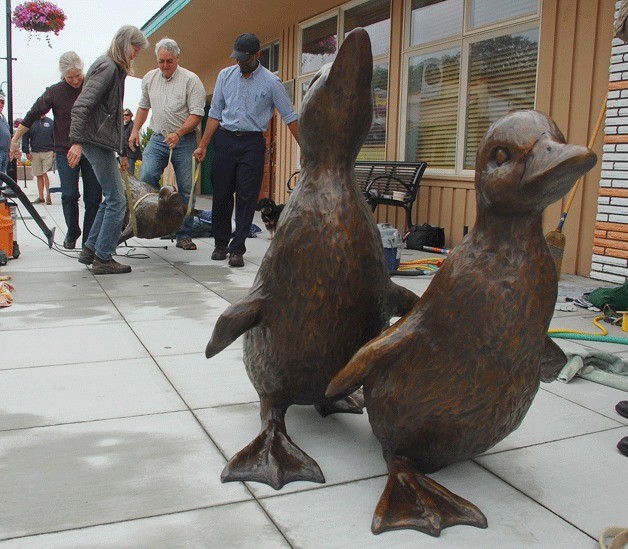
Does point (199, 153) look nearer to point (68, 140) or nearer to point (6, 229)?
point (68, 140)

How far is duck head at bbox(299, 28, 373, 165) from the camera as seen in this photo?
2.14m

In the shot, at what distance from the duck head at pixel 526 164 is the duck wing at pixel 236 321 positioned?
82 centimetres

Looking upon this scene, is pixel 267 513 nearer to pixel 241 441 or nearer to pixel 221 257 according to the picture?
pixel 241 441

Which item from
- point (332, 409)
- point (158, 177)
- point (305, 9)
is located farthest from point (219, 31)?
point (332, 409)

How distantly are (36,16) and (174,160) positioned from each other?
8196mm

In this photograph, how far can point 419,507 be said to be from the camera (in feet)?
6.46

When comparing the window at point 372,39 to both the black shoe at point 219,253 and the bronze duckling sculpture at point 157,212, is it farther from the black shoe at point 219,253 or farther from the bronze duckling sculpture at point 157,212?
the bronze duckling sculpture at point 157,212

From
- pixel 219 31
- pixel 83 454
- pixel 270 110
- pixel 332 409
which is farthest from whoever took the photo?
pixel 219 31

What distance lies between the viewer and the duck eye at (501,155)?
1.80 m

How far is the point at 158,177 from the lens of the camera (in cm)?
755

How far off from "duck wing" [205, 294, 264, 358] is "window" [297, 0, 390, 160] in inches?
267

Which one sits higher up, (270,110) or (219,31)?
(219,31)

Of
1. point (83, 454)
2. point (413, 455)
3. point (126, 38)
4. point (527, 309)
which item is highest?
point (126, 38)

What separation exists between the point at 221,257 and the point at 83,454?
189 inches
